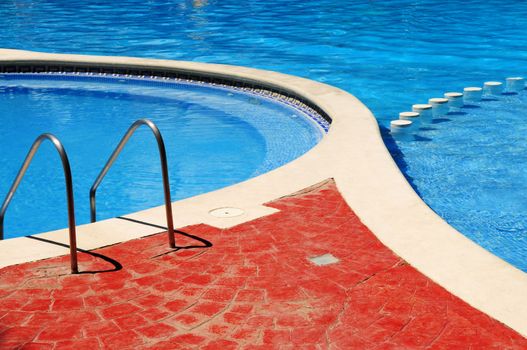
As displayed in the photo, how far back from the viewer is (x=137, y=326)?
14.5 feet

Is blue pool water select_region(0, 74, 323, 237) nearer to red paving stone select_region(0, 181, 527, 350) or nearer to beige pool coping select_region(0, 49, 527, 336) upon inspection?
beige pool coping select_region(0, 49, 527, 336)

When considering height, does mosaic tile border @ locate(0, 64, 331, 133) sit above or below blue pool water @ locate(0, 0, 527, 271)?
above

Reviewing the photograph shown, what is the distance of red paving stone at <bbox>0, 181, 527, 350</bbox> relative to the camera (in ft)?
14.0

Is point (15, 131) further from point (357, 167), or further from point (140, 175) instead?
point (357, 167)

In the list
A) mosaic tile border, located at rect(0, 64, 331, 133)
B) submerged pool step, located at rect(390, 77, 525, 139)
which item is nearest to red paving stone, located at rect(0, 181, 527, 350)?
submerged pool step, located at rect(390, 77, 525, 139)

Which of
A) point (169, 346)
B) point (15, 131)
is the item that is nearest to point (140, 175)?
point (15, 131)

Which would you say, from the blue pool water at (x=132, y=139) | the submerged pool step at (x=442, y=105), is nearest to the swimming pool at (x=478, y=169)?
the submerged pool step at (x=442, y=105)

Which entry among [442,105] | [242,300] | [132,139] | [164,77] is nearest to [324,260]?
[242,300]

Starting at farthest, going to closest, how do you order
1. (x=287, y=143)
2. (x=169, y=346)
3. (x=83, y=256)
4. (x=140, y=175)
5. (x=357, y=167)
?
(x=287, y=143) < (x=140, y=175) < (x=357, y=167) < (x=83, y=256) < (x=169, y=346)

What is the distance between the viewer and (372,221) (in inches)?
236

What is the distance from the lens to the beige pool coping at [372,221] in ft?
16.1

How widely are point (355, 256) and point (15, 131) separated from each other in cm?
752

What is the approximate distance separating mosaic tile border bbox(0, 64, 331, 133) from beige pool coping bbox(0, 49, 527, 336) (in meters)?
3.27

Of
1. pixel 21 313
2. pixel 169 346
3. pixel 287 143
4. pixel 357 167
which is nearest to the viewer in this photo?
pixel 169 346
